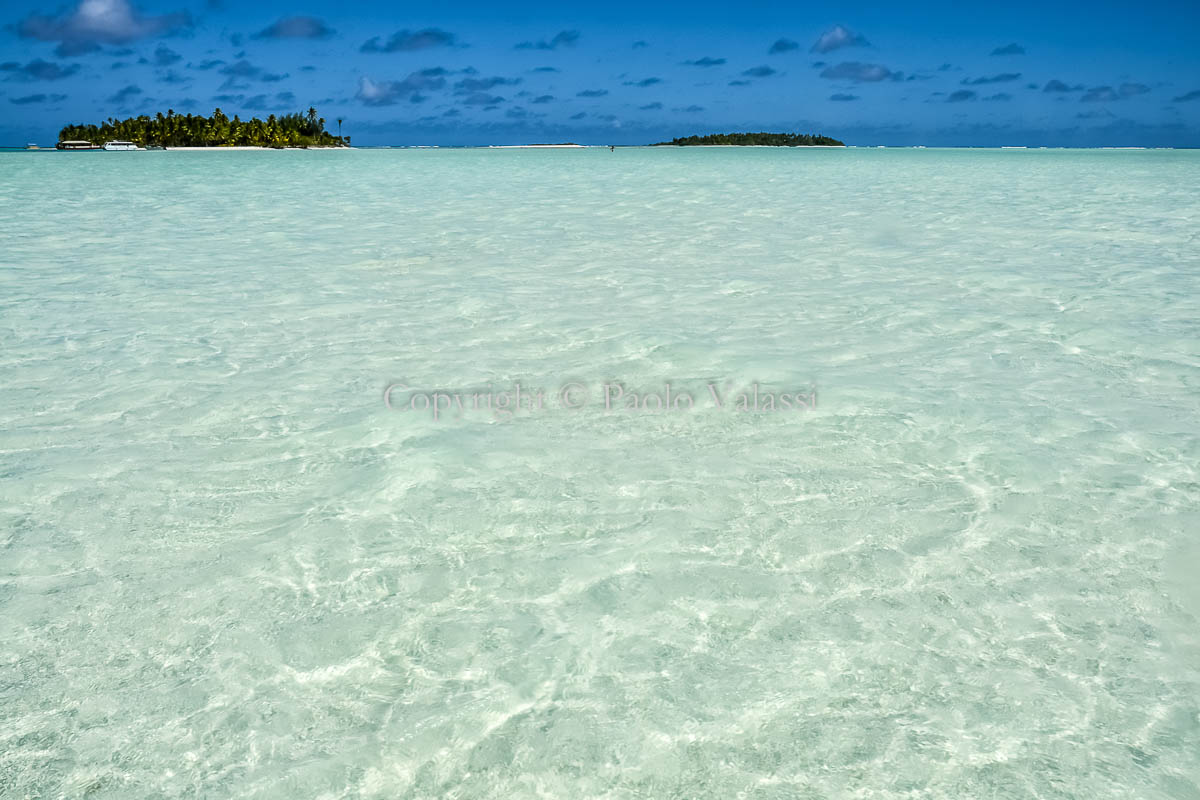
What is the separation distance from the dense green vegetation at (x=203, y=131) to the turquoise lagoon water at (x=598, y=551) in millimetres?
127918

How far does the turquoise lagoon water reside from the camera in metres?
2.44

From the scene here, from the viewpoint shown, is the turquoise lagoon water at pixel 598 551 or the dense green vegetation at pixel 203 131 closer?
the turquoise lagoon water at pixel 598 551

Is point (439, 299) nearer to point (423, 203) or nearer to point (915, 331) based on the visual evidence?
point (915, 331)

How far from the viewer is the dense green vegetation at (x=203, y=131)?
119 meters

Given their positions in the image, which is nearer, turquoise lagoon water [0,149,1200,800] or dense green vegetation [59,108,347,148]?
turquoise lagoon water [0,149,1200,800]

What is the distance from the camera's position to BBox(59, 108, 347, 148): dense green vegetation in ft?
389

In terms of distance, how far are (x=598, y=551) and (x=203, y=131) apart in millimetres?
134415

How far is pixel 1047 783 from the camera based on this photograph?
7.59 feet

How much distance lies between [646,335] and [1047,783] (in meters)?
5.30

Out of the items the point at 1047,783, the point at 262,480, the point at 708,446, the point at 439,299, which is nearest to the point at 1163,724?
the point at 1047,783

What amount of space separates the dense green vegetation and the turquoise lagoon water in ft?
420

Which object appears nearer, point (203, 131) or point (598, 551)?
point (598, 551)

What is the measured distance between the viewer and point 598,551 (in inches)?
142

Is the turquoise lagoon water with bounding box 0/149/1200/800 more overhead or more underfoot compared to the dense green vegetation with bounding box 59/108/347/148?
more underfoot
